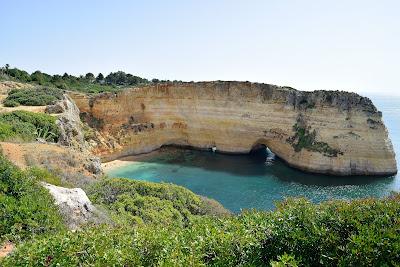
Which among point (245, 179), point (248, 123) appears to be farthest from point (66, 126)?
point (248, 123)

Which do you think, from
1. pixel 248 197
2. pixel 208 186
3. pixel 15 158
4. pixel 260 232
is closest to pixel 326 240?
pixel 260 232

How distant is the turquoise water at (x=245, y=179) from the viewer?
2487 centimetres

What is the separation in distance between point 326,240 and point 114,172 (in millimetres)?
A: 25932

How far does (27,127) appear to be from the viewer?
19641mm

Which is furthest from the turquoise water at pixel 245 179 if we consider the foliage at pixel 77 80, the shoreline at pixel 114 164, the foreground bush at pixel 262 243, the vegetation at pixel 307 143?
the foreground bush at pixel 262 243

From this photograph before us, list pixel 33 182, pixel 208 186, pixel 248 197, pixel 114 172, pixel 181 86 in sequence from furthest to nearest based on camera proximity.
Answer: pixel 181 86 < pixel 114 172 < pixel 208 186 < pixel 248 197 < pixel 33 182

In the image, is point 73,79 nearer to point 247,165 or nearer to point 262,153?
point 262,153

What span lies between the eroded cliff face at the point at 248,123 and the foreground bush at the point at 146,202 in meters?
17.1

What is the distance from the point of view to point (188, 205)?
50.9ft

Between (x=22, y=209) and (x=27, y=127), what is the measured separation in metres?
13.3

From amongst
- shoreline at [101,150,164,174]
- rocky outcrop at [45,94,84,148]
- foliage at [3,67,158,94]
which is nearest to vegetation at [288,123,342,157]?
shoreline at [101,150,164,174]

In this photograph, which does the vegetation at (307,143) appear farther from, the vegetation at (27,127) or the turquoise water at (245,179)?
the vegetation at (27,127)

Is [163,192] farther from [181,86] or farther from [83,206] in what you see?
[181,86]

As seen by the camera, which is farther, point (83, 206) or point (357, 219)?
point (83, 206)
